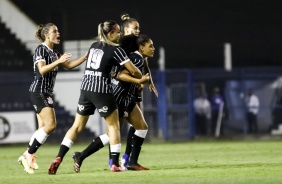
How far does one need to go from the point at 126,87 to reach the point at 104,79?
0.77 metres

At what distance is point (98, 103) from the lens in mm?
13812

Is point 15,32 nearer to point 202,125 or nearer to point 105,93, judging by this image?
point 202,125

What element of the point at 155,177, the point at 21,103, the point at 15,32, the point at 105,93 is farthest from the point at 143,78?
the point at 15,32

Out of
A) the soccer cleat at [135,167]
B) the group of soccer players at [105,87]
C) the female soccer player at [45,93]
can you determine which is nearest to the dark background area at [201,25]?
the group of soccer players at [105,87]

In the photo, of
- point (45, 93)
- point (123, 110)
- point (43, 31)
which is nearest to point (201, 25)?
point (43, 31)

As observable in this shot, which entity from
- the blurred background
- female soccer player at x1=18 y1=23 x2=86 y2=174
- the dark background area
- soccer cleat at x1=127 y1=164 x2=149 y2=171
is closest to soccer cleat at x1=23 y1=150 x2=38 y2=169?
female soccer player at x1=18 y1=23 x2=86 y2=174

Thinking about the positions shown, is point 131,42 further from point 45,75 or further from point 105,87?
point 45,75

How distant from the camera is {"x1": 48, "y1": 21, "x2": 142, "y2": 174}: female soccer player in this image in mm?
13812

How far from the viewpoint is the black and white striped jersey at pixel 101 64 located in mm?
13828

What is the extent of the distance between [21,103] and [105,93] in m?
16.4

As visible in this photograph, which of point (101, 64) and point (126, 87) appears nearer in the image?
point (101, 64)

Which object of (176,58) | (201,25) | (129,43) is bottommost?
(129,43)

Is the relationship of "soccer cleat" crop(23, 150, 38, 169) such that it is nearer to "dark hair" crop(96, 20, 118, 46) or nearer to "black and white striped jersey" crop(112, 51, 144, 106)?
"black and white striped jersey" crop(112, 51, 144, 106)

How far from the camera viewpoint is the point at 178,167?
15.2 meters
